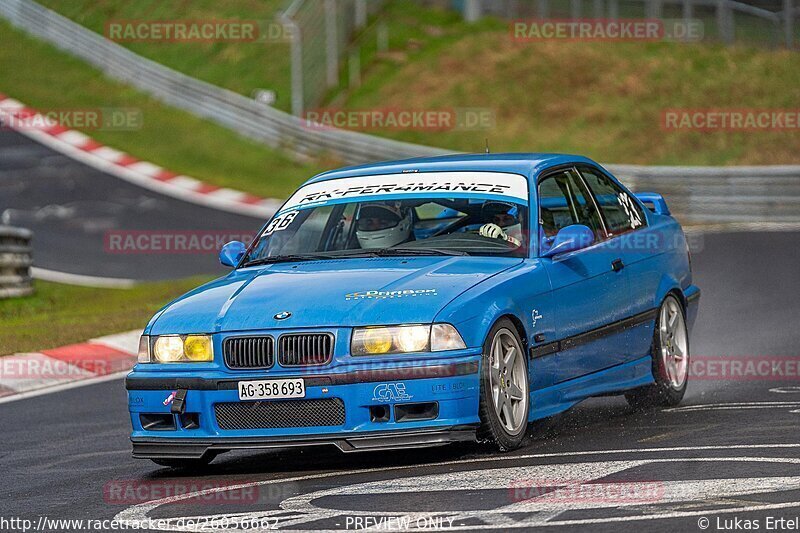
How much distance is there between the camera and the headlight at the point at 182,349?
712 centimetres

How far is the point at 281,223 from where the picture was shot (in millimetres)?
8508

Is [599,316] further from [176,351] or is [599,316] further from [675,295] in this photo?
[176,351]

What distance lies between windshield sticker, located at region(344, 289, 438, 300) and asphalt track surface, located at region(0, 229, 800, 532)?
2.56 feet

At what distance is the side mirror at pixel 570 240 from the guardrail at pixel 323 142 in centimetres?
1486

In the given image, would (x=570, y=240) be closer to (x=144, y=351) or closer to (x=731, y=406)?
(x=731, y=406)

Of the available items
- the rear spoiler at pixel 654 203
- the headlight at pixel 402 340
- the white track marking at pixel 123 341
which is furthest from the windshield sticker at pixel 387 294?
the white track marking at pixel 123 341

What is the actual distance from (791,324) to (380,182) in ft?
18.0

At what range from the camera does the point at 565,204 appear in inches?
340

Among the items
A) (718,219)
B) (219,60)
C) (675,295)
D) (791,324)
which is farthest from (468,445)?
(219,60)

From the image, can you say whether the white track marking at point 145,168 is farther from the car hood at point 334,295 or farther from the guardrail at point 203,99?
the car hood at point 334,295

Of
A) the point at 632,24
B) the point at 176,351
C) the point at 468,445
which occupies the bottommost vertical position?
the point at 468,445

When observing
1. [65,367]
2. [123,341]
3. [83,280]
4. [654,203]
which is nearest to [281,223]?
[654,203]

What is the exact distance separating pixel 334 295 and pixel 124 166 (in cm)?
2481

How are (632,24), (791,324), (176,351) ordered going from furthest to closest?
1. (632,24)
2. (791,324)
3. (176,351)
